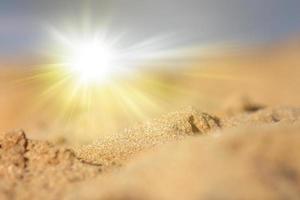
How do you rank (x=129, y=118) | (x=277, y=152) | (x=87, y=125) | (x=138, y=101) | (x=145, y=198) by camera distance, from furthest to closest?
(x=138, y=101), (x=129, y=118), (x=87, y=125), (x=277, y=152), (x=145, y=198)

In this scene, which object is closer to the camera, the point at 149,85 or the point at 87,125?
the point at 87,125

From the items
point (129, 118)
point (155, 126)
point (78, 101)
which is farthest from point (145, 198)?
point (78, 101)

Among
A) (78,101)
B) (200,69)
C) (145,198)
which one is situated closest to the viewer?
(145,198)

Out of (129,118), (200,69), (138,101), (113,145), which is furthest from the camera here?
(200,69)

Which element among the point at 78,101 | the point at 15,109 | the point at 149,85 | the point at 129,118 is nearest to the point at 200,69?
the point at 149,85

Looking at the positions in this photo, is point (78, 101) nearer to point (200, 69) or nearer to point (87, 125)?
point (87, 125)

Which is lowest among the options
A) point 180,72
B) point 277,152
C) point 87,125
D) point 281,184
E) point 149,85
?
point 281,184

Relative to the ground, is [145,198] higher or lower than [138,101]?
lower

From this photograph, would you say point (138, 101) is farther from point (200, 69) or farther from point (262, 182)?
point (262, 182)

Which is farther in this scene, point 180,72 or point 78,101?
point 180,72
